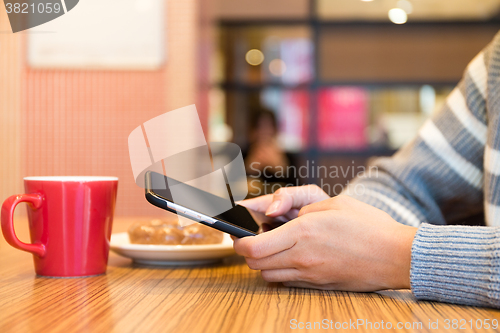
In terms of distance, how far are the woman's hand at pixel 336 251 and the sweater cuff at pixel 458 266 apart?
0.7 inches

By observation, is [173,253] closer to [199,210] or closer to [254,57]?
[199,210]

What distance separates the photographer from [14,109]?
2.41 meters

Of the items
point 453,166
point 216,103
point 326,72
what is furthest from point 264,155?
point 453,166

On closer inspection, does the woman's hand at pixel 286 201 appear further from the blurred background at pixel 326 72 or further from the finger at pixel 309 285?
the blurred background at pixel 326 72

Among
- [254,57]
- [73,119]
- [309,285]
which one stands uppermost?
[254,57]

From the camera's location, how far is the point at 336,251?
453 millimetres

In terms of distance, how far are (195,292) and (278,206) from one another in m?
0.16

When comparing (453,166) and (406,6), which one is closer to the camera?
(453,166)

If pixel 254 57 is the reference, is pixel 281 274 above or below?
below

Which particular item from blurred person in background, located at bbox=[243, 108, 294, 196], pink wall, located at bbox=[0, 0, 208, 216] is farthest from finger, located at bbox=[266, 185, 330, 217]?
blurred person in background, located at bbox=[243, 108, 294, 196]

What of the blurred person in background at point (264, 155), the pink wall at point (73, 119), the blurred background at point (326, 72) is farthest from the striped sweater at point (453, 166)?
the blurred person in background at point (264, 155)

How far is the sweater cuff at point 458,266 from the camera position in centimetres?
40

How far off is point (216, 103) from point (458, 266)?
3.28 m

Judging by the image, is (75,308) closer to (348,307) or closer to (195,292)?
(195,292)
